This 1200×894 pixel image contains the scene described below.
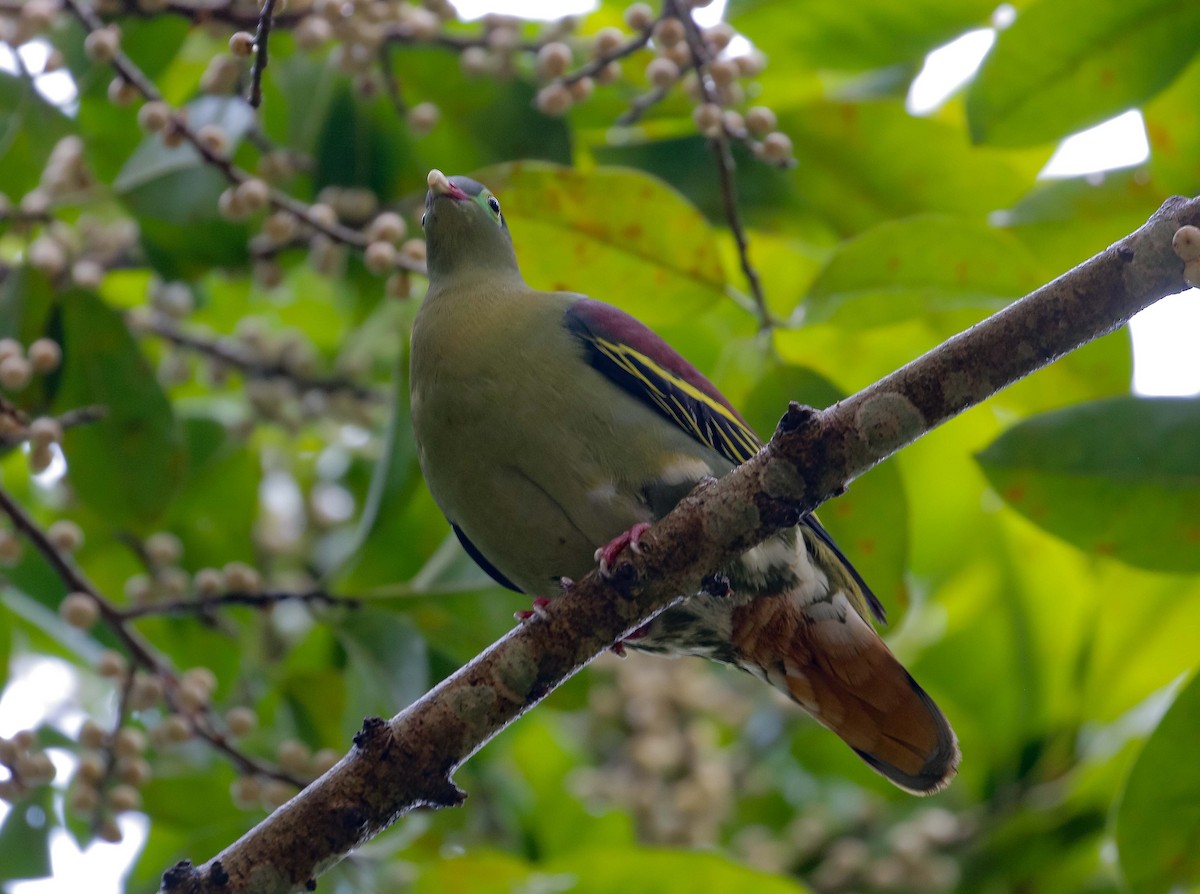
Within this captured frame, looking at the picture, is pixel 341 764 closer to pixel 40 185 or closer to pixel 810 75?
pixel 40 185

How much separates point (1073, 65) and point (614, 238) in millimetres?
1196

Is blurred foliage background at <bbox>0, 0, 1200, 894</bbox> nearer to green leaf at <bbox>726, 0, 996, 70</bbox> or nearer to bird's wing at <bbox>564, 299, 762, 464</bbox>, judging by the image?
green leaf at <bbox>726, 0, 996, 70</bbox>

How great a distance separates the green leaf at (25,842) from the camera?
10.4 feet

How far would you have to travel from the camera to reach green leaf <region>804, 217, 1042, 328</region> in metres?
3.11

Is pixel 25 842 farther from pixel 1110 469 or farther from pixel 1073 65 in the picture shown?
pixel 1073 65

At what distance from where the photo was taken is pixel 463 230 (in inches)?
134

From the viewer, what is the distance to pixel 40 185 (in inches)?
145

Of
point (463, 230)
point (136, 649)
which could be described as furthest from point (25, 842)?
point (463, 230)

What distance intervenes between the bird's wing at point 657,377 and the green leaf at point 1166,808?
3.56 feet

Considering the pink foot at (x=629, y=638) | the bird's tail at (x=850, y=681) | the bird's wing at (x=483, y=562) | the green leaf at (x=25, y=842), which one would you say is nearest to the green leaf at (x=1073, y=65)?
the bird's tail at (x=850, y=681)

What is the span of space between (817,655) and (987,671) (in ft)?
4.46

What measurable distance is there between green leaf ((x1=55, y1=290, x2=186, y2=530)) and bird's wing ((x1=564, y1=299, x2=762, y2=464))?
112cm

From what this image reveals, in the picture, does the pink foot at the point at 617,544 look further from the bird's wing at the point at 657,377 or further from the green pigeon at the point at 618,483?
the bird's wing at the point at 657,377

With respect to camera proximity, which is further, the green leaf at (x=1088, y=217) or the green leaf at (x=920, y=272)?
the green leaf at (x=1088, y=217)
